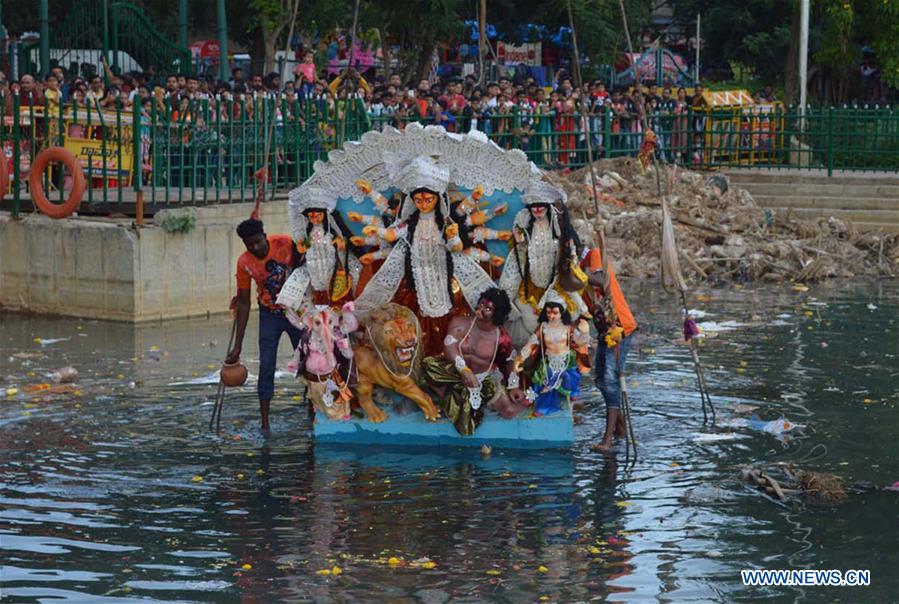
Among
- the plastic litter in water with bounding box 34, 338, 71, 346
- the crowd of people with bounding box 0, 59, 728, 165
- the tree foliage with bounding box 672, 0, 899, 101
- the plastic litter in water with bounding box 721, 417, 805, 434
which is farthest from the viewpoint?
the tree foliage with bounding box 672, 0, 899, 101

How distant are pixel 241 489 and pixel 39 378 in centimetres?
437

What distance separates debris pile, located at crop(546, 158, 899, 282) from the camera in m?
20.9

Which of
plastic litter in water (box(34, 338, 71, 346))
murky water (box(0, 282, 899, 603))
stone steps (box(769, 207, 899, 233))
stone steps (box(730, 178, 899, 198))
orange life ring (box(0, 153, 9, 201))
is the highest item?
orange life ring (box(0, 153, 9, 201))

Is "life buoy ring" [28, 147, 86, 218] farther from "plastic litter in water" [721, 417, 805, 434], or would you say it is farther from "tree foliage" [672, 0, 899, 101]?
"tree foliage" [672, 0, 899, 101]

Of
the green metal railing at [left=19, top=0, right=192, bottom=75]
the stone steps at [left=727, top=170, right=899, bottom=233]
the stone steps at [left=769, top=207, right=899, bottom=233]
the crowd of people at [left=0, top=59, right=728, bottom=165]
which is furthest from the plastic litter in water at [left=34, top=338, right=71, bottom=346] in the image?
the green metal railing at [left=19, top=0, right=192, bottom=75]

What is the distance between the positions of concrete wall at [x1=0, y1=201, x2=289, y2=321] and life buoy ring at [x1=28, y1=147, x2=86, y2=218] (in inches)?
10.3

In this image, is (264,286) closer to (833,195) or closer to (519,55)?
(833,195)

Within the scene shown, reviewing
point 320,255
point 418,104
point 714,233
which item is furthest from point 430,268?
point 714,233

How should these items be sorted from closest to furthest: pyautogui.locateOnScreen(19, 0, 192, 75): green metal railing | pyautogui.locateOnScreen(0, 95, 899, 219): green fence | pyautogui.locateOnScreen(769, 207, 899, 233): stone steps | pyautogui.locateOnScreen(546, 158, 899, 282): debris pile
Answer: pyautogui.locateOnScreen(0, 95, 899, 219): green fence → pyautogui.locateOnScreen(546, 158, 899, 282): debris pile → pyautogui.locateOnScreen(769, 207, 899, 233): stone steps → pyautogui.locateOnScreen(19, 0, 192, 75): green metal railing

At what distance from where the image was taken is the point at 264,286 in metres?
11.4

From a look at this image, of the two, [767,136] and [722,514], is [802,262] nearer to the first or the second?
[767,136]

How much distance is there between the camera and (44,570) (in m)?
8.21

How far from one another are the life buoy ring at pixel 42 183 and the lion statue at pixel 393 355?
6.45 m

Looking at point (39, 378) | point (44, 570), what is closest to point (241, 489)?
point (44, 570)
